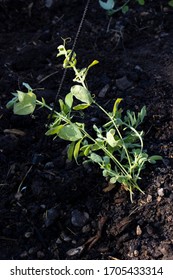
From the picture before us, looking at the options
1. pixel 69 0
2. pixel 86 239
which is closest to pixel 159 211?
pixel 86 239

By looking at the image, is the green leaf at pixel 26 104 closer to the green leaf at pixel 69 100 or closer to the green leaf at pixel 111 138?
the green leaf at pixel 69 100

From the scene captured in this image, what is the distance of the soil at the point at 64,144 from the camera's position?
7.37 ft

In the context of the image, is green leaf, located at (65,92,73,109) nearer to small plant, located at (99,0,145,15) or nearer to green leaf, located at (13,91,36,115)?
green leaf, located at (13,91,36,115)

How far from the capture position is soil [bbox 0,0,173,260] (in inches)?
88.4

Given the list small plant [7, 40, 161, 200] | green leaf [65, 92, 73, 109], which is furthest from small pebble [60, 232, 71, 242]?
green leaf [65, 92, 73, 109]

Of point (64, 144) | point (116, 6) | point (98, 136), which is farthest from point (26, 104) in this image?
point (116, 6)

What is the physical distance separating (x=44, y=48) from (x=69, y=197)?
0.99 metres

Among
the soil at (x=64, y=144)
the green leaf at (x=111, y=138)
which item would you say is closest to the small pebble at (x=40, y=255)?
the soil at (x=64, y=144)

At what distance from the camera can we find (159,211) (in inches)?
89.7

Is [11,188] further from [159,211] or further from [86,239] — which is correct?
[159,211]

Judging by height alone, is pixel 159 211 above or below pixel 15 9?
below

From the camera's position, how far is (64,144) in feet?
8.45

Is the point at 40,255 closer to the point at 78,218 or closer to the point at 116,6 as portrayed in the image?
the point at 78,218

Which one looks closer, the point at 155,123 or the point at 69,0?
the point at 155,123
